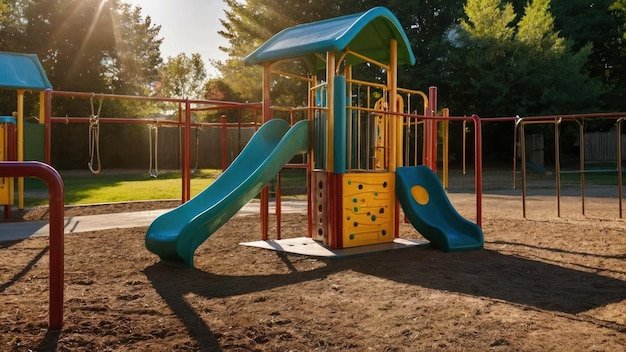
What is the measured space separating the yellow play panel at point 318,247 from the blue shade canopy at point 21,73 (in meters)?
5.95

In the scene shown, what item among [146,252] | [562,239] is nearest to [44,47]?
[146,252]

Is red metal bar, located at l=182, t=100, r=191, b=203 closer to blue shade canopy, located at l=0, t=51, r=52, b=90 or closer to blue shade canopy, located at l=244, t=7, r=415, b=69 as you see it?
blue shade canopy, located at l=244, t=7, r=415, b=69

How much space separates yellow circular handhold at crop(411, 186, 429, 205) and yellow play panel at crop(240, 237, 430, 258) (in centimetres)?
53

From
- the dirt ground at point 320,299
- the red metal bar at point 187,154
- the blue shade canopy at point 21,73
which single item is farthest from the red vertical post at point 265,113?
the blue shade canopy at point 21,73

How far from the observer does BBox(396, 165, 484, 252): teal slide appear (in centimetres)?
679

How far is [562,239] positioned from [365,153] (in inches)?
122

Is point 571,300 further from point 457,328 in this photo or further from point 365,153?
point 365,153

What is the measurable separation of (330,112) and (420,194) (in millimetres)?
1714

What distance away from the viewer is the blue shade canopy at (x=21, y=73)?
34.0ft

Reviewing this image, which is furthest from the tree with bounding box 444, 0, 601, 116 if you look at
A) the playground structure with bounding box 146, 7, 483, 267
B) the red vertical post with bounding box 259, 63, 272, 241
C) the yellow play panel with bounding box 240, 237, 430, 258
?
the yellow play panel with bounding box 240, 237, 430, 258

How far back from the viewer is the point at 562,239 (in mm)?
7805

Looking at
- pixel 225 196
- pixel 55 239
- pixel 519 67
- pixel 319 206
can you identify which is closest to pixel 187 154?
pixel 225 196

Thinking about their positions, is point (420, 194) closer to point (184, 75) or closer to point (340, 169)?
point (340, 169)

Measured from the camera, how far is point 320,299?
14.4ft
